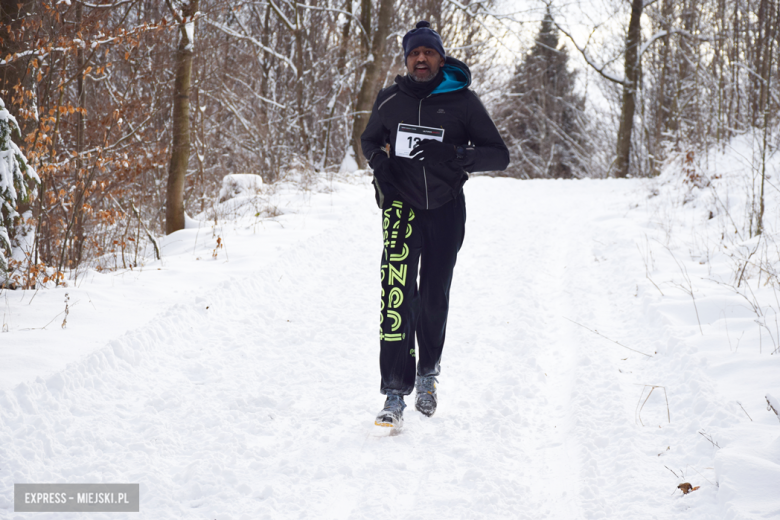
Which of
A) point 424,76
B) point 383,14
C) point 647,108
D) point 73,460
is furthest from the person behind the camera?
point 647,108

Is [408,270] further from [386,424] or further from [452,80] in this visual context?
[452,80]

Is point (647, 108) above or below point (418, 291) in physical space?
above

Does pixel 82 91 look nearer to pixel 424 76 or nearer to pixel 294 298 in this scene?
pixel 294 298

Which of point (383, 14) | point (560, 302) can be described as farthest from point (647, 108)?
point (560, 302)

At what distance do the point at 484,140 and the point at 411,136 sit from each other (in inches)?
16.7

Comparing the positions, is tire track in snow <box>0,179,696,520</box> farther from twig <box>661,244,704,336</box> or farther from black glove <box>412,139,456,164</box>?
black glove <box>412,139,456,164</box>

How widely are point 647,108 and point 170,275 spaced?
2218 cm

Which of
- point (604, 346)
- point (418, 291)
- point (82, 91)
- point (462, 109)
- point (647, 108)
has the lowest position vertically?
point (604, 346)

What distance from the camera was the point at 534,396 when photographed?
11.4ft

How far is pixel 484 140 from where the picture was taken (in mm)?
3209

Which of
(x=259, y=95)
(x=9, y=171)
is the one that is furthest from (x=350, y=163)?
(x=9, y=171)

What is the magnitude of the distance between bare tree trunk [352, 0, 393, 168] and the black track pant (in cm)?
1206

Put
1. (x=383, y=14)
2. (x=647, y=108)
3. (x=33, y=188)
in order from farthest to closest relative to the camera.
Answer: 1. (x=647, y=108)
2. (x=383, y=14)
3. (x=33, y=188)

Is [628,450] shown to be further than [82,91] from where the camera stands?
No
